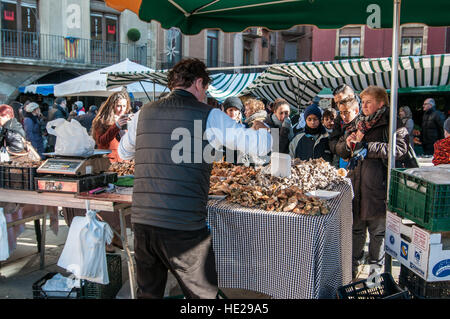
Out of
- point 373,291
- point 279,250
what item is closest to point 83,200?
point 279,250

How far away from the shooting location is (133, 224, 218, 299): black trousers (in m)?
2.05

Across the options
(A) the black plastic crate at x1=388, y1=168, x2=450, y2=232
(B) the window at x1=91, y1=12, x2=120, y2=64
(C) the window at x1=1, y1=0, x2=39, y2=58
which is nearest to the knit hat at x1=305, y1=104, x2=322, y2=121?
(A) the black plastic crate at x1=388, y1=168, x2=450, y2=232

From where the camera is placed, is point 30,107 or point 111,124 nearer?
point 111,124

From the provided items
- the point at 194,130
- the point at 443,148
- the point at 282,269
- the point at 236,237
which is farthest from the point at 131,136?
the point at 443,148

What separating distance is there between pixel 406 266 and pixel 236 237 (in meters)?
1.25

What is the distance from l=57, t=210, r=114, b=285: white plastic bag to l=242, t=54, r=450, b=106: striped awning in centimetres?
386

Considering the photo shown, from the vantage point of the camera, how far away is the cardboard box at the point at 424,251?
2.41 m

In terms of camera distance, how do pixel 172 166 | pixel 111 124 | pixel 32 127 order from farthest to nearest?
pixel 32 127
pixel 111 124
pixel 172 166

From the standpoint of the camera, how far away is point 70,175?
2.78 m

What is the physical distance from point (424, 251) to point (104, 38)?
18865 mm

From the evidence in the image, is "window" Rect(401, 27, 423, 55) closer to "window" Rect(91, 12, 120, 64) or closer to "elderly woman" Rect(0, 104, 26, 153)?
"window" Rect(91, 12, 120, 64)

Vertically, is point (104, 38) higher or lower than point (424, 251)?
higher

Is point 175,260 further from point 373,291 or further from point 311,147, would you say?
point 311,147

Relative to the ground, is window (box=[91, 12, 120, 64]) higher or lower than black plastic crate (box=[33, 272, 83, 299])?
higher
